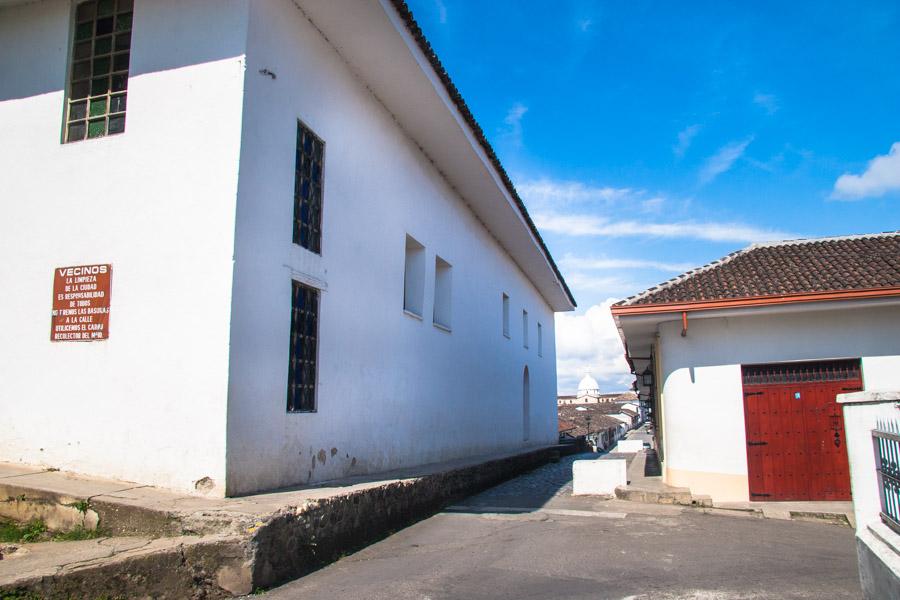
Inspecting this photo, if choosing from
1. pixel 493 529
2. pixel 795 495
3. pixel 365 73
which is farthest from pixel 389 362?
pixel 795 495

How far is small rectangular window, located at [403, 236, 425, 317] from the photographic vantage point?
39.4ft

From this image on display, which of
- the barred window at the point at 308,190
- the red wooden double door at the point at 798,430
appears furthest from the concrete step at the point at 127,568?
the red wooden double door at the point at 798,430

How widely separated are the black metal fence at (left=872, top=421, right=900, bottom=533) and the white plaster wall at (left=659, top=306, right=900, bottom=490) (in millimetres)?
5852

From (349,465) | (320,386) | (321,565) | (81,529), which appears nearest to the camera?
(81,529)

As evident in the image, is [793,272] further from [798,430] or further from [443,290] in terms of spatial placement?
[443,290]

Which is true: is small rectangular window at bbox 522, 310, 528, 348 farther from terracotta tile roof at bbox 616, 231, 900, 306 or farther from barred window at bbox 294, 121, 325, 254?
barred window at bbox 294, 121, 325, 254

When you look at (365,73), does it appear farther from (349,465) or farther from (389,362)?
(349,465)

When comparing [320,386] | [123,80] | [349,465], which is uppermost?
[123,80]

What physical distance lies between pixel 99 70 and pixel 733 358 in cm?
937

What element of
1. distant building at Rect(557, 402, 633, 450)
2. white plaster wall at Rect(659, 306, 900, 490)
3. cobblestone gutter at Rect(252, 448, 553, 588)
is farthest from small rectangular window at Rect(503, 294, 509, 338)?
distant building at Rect(557, 402, 633, 450)

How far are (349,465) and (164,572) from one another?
403 centimetres

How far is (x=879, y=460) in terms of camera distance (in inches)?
187

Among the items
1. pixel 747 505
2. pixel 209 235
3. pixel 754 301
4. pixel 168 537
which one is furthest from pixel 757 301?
pixel 168 537

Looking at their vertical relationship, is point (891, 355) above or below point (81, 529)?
above
